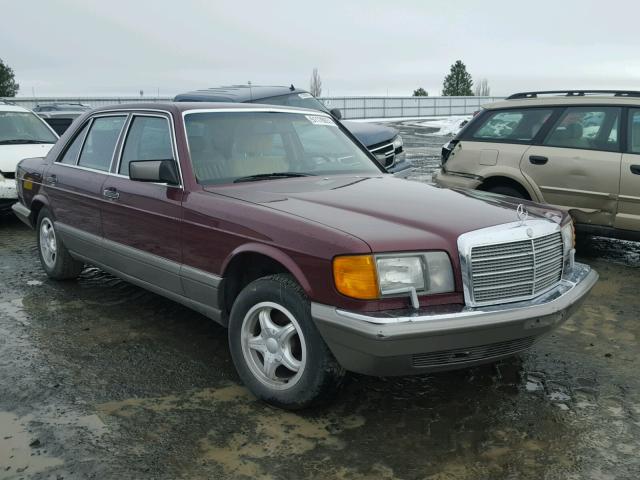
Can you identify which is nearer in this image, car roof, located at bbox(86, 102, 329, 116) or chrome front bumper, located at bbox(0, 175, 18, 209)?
car roof, located at bbox(86, 102, 329, 116)

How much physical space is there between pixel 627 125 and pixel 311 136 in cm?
323

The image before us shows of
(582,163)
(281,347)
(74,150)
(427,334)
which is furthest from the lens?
(582,163)

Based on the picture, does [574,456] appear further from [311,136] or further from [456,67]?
[456,67]

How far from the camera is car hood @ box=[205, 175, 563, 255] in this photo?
10.4 ft

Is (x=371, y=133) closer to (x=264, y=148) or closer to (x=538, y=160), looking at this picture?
(x=538, y=160)

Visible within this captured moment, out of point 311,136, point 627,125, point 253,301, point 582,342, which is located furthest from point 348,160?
point 627,125

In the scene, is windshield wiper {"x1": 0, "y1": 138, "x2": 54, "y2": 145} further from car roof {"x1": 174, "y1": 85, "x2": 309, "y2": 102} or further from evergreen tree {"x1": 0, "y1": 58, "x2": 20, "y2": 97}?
evergreen tree {"x1": 0, "y1": 58, "x2": 20, "y2": 97}

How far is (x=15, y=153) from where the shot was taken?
8789mm

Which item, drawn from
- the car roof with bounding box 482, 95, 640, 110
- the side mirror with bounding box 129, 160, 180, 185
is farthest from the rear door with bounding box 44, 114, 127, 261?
the car roof with bounding box 482, 95, 640, 110

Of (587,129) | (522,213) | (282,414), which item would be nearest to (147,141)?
(282,414)

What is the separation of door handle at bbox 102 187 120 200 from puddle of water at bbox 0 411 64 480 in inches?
71.7

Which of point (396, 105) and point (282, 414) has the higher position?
point (396, 105)

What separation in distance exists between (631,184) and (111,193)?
14.9 ft

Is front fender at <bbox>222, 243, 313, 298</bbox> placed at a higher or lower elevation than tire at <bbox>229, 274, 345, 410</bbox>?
higher
